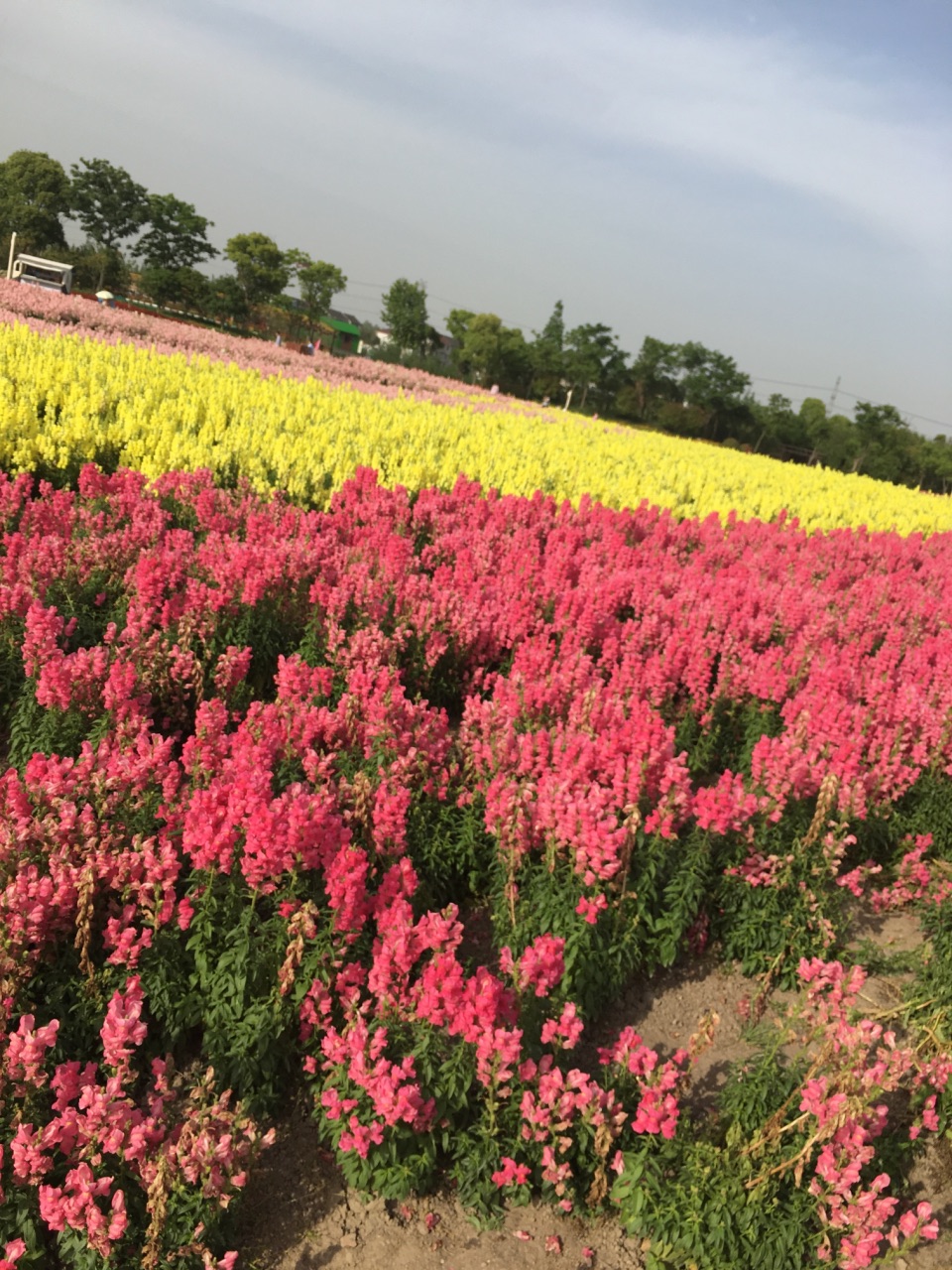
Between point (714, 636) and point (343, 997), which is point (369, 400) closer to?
point (714, 636)

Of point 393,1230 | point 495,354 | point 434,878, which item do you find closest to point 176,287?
point 495,354

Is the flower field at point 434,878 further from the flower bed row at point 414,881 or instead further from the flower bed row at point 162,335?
the flower bed row at point 162,335

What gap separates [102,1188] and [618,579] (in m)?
6.53

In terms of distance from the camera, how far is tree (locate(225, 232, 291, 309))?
265 ft

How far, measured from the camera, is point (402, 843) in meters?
4.26

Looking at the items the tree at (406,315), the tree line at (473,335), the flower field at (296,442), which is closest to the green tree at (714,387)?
the tree line at (473,335)

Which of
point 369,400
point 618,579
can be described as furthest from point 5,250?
point 618,579

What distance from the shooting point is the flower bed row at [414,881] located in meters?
3.05

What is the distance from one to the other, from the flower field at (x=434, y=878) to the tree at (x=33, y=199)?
8464cm

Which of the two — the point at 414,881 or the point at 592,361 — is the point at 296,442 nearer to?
the point at 414,881

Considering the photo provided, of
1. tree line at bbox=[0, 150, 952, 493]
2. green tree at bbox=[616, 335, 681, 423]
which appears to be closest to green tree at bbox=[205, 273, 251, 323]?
tree line at bbox=[0, 150, 952, 493]

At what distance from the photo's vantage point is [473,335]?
280 ft

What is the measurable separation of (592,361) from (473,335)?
12.5 metres

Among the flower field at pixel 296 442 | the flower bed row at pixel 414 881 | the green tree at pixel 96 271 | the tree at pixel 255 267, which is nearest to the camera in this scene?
the flower bed row at pixel 414 881
